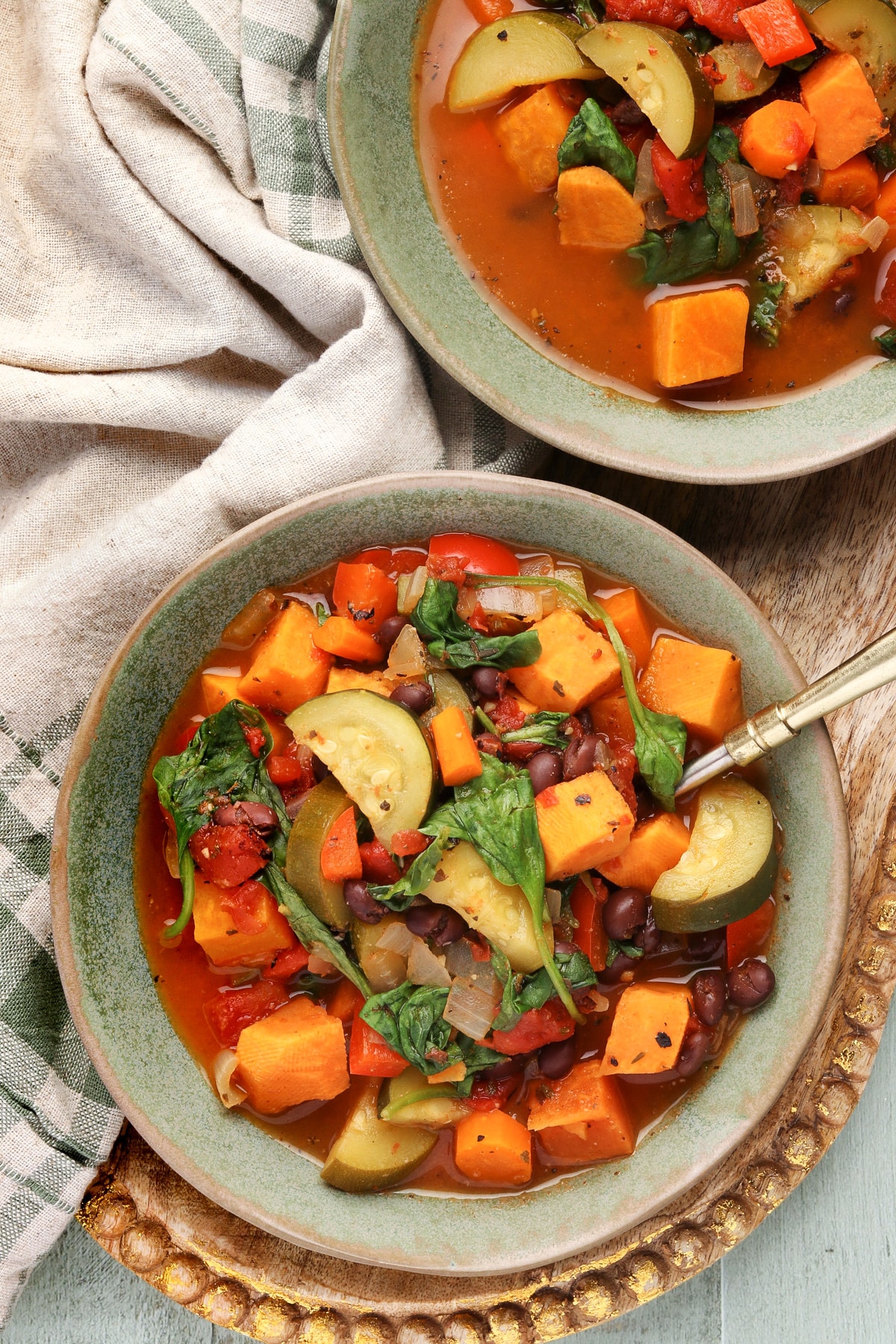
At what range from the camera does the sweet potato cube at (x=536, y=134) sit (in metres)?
2.72

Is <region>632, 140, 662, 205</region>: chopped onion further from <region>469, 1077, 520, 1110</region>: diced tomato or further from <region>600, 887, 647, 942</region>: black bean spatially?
<region>469, 1077, 520, 1110</region>: diced tomato

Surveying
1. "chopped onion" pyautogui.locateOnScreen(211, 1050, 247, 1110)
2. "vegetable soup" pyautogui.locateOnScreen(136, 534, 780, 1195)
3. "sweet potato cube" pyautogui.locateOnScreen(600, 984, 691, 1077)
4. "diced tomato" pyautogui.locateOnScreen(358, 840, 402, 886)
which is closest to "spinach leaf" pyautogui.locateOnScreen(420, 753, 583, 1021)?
"vegetable soup" pyautogui.locateOnScreen(136, 534, 780, 1195)

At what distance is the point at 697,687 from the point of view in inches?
105

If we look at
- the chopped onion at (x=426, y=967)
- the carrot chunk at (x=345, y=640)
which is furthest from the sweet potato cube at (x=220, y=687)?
the chopped onion at (x=426, y=967)

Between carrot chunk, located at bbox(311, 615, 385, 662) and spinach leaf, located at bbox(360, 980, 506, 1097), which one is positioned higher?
carrot chunk, located at bbox(311, 615, 385, 662)

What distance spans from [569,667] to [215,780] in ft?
2.99

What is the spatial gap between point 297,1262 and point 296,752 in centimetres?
142

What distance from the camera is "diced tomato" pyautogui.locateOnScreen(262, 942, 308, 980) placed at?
8.84 ft

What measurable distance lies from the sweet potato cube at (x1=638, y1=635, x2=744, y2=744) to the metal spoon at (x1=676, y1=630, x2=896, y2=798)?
2.1 inches

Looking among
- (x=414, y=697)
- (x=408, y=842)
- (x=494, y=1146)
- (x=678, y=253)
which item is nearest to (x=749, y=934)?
(x=494, y=1146)

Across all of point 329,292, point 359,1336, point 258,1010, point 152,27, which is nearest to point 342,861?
point 258,1010

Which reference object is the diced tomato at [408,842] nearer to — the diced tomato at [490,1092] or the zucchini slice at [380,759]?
the zucchini slice at [380,759]

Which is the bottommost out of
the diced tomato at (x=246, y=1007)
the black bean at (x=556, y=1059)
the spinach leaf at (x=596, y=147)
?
the black bean at (x=556, y=1059)

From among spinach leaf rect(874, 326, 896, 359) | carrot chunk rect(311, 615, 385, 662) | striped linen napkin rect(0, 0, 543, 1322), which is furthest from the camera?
striped linen napkin rect(0, 0, 543, 1322)
